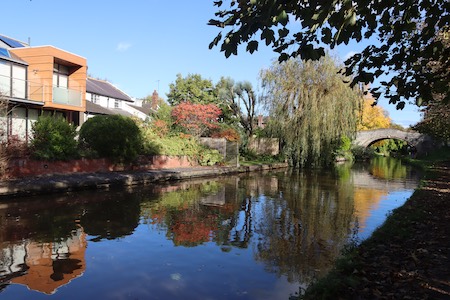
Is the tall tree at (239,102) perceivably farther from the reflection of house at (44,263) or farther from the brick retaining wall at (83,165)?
the reflection of house at (44,263)

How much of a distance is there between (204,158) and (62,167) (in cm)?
1123

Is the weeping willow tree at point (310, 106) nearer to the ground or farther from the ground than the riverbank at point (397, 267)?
farther from the ground

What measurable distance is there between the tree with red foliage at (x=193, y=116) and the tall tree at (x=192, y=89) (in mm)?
22578

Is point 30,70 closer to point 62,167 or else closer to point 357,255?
point 62,167

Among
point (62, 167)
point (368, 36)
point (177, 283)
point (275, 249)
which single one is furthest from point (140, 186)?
point (368, 36)

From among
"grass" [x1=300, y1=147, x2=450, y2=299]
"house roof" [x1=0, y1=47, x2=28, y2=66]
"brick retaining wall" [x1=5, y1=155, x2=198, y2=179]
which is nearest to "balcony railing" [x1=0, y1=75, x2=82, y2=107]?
"house roof" [x1=0, y1=47, x2=28, y2=66]

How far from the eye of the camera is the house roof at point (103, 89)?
34166 mm

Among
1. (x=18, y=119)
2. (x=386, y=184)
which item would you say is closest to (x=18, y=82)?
(x=18, y=119)

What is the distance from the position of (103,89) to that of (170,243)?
32611 millimetres

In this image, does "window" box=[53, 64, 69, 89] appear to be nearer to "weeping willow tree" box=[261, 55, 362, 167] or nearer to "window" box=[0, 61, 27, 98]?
"window" box=[0, 61, 27, 98]

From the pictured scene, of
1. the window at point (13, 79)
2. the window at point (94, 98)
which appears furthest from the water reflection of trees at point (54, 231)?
the window at point (94, 98)

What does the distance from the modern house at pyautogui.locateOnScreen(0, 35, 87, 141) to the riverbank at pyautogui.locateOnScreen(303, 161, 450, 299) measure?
19286 millimetres

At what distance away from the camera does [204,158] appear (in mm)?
25859

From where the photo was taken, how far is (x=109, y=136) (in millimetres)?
18312
